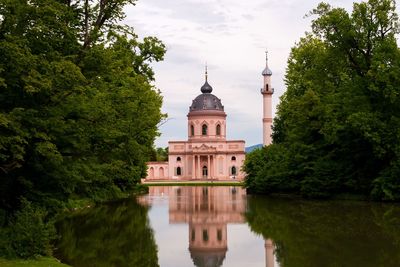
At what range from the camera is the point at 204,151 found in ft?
328

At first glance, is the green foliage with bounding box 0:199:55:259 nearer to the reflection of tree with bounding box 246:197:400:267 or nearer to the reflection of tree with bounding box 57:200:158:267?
the reflection of tree with bounding box 57:200:158:267

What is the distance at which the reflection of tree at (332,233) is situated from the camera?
39.6 feet

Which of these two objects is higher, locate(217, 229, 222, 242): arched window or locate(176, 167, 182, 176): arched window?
locate(176, 167, 182, 176): arched window

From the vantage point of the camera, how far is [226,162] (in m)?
101

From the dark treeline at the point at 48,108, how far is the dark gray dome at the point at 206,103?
261 feet

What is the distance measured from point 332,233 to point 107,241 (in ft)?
20.4

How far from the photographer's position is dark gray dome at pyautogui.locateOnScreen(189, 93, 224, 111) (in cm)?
10212

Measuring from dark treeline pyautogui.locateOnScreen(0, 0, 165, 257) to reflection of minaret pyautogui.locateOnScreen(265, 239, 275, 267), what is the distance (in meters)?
4.67

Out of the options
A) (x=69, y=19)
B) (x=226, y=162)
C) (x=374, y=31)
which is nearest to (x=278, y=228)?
(x=69, y=19)

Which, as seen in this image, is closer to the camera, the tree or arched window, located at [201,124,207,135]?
the tree

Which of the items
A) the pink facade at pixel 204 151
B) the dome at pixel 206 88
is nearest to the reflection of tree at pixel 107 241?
the pink facade at pixel 204 151

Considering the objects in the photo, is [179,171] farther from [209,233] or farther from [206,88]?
[209,233]

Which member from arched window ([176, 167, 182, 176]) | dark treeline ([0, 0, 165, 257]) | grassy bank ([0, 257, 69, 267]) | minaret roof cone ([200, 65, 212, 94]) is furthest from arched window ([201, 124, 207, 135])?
grassy bank ([0, 257, 69, 267])

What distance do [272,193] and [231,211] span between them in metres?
14.6
